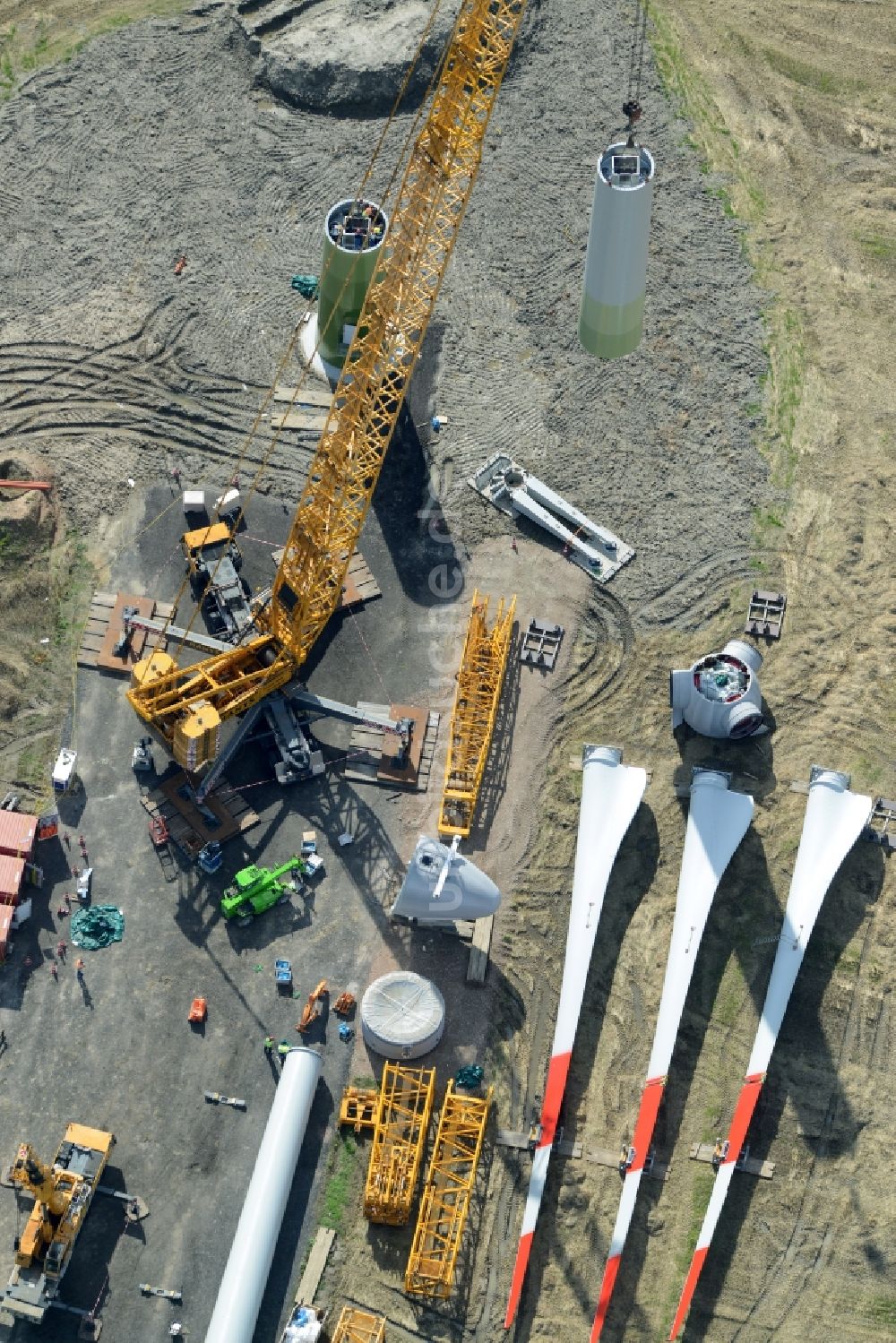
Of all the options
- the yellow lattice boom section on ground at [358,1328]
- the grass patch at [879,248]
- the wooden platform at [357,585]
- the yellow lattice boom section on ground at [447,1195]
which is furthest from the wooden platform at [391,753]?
the grass patch at [879,248]

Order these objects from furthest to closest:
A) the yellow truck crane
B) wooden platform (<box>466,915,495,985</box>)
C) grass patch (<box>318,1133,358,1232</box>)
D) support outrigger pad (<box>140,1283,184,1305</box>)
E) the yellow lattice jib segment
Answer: wooden platform (<box>466,915,495,985</box>)
the yellow lattice jib segment
grass patch (<box>318,1133,358,1232</box>)
support outrigger pad (<box>140,1283,184,1305</box>)
the yellow truck crane

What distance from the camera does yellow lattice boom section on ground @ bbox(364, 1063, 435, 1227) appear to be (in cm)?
4897

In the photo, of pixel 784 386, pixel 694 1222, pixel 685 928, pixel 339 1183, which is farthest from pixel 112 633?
pixel 694 1222

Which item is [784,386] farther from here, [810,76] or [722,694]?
[810,76]

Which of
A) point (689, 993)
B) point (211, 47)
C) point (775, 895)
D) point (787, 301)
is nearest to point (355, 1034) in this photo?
point (689, 993)

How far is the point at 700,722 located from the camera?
56469mm

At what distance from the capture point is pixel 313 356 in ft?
211

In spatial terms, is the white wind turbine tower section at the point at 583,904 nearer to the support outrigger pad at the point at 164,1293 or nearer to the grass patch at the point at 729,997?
the grass patch at the point at 729,997

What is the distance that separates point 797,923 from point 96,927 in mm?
23300

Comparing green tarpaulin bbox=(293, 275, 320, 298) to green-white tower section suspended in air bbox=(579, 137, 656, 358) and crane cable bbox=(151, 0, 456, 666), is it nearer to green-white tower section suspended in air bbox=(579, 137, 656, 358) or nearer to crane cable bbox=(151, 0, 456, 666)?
crane cable bbox=(151, 0, 456, 666)

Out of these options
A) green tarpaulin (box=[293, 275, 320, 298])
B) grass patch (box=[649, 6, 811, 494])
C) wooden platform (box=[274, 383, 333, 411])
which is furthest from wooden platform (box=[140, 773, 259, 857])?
grass patch (box=[649, 6, 811, 494])

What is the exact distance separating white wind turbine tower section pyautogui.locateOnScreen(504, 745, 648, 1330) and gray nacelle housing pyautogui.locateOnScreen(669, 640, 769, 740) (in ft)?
10.2

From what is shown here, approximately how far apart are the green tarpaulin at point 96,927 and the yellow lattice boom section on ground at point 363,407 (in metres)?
5.80

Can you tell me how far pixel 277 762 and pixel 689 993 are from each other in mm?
16275
